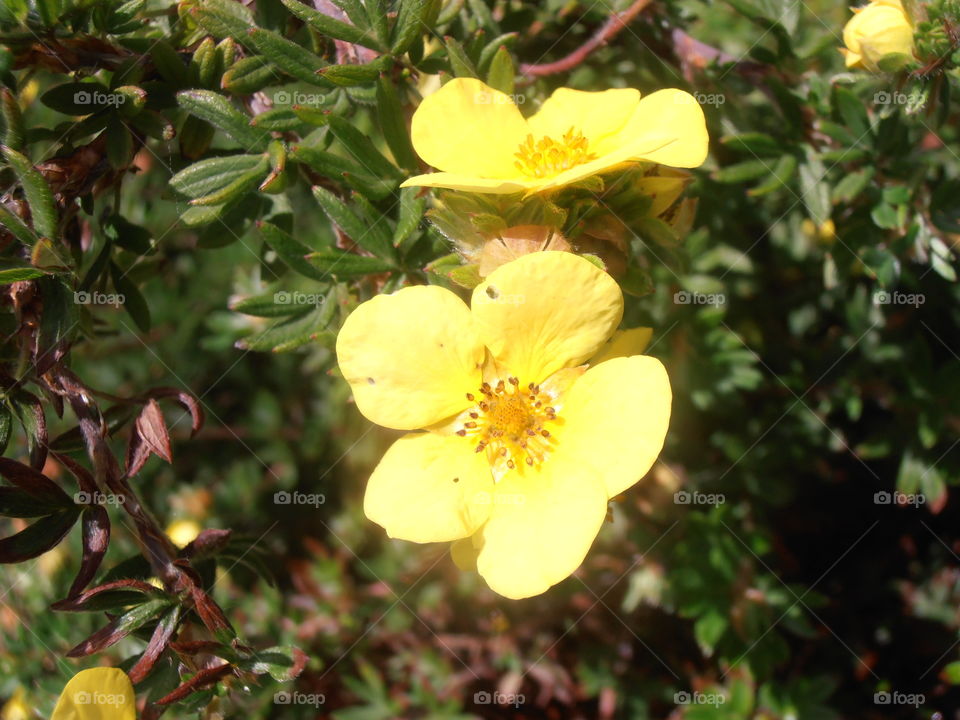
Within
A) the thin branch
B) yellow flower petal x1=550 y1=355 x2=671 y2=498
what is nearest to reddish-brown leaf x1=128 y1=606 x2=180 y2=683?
yellow flower petal x1=550 y1=355 x2=671 y2=498

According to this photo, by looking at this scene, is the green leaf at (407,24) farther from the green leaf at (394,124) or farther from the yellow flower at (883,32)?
the yellow flower at (883,32)

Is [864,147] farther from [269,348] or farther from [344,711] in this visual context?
[344,711]

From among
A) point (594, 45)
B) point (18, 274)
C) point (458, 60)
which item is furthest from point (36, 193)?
point (594, 45)

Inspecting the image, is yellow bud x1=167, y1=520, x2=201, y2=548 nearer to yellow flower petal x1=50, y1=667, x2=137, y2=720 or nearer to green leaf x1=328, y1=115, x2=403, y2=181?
yellow flower petal x1=50, y1=667, x2=137, y2=720

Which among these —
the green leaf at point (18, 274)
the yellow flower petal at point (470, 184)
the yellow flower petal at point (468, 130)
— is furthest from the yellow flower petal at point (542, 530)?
the green leaf at point (18, 274)

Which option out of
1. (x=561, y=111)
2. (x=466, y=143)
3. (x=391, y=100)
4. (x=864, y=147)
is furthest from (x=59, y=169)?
(x=864, y=147)
